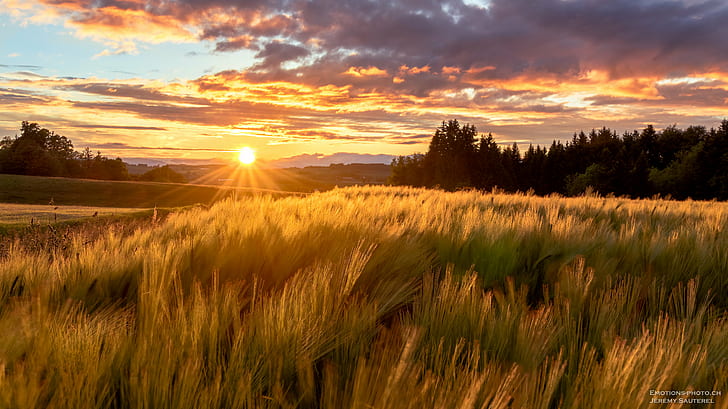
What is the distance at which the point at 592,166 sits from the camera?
235 ft

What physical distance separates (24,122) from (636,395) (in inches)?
4346

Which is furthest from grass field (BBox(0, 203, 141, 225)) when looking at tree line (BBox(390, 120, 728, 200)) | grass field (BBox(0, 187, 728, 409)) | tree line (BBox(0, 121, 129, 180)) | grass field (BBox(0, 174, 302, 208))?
tree line (BBox(0, 121, 129, 180))

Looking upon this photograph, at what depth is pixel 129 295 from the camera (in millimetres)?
1930

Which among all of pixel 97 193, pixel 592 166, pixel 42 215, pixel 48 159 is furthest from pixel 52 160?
pixel 592 166

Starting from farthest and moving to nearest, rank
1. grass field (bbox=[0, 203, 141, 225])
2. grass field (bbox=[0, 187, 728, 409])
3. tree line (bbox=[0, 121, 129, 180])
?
tree line (bbox=[0, 121, 129, 180]), grass field (bbox=[0, 203, 141, 225]), grass field (bbox=[0, 187, 728, 409])

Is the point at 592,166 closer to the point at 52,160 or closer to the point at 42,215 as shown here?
the point at 42,215

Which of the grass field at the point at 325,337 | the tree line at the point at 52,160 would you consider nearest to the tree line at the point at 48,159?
the tree line at the point at 52,160

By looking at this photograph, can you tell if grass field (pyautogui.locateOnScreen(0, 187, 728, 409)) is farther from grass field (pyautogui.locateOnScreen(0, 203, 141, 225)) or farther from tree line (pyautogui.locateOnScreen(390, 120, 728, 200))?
tree line (pyautogui.locateOnScreen(390, 120, 728, 200))

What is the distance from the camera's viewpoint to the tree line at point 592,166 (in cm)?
5559

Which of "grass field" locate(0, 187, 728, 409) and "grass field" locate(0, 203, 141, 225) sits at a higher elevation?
"grass field" locate(0, 187, 728, 409)

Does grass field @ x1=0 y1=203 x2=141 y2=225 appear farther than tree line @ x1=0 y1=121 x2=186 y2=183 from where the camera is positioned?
No

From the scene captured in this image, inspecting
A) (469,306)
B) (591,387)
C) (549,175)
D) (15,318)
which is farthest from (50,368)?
(549,175)

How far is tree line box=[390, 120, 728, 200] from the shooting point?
55594mm

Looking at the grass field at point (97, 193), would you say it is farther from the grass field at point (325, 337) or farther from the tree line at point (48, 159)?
the grass field at point (325, 337)
